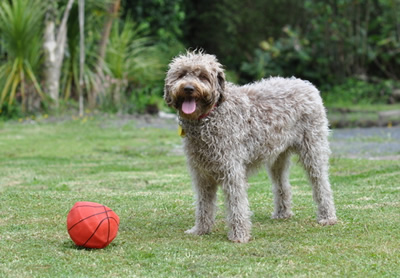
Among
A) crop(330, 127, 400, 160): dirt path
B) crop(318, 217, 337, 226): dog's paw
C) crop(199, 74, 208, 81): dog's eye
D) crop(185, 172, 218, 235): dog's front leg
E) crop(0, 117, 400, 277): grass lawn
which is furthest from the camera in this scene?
crop(330, 127, 400, 160): dirt path

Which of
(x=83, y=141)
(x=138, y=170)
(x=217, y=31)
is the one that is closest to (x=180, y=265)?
(x=138, y=170)

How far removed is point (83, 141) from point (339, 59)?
12.3 meters

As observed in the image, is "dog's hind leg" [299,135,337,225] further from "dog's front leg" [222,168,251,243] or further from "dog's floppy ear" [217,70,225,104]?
"dog's floppy ear" [217,70,225,104]

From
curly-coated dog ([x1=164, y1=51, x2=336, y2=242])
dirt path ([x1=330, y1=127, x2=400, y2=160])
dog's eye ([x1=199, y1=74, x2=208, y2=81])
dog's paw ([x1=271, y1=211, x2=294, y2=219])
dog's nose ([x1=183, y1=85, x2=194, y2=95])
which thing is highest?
dog's eye ([x1=199, y1=74, x2=208, y2=81])

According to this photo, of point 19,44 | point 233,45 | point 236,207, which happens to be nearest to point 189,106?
point 236,207

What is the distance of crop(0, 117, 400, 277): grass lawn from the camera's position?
4.88 metres

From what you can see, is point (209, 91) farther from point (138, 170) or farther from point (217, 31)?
point (217, 31)

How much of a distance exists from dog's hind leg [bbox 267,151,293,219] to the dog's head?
1.41m

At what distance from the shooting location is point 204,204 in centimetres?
624

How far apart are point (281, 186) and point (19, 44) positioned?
12.0 m

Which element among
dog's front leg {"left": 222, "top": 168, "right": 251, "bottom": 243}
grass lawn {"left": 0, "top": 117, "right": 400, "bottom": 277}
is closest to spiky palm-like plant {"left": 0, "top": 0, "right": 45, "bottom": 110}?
grass lawn {"left": 0, "top": 117, "right": 400, "bottom": 277}

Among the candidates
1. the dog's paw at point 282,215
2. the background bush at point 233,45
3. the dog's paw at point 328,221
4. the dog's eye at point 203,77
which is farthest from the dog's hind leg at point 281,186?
the background bush at point 233,45

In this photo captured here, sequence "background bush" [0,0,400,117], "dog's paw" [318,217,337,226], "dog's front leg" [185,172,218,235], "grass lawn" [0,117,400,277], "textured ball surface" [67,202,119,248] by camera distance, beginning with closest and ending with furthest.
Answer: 1. "grass lawn" [0,117,400,277]
2. "textured ball surface" [67,202,119,248]
3. "dog's front leg" [185,172,218,235]
4. "dog's paw" [318,217,337,226]
5. "background bush" [0,0,400,117]

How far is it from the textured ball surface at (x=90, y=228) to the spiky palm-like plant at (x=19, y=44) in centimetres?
1217
